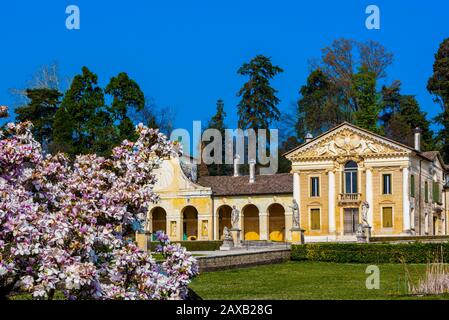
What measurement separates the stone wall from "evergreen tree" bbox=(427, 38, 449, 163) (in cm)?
3690

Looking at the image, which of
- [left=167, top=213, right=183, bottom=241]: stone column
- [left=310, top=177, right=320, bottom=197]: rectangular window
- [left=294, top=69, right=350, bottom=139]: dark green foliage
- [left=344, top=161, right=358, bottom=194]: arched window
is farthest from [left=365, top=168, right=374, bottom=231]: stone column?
[left=294, top=69, right=350, bottom=139]: dark green foliage

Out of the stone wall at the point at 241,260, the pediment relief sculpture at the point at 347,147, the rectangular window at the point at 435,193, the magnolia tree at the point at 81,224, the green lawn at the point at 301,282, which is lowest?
the green lawn at the point at 301,282

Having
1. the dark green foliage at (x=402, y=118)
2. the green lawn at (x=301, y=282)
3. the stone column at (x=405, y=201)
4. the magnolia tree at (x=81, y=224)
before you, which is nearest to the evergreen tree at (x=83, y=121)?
the stone column at (x=405, y=201)

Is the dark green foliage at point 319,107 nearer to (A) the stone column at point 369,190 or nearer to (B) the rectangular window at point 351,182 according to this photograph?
(B) the rectangular window at point 351,182

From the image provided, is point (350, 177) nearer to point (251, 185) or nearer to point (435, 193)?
point (435, 193)

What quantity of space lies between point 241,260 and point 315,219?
23.3 m

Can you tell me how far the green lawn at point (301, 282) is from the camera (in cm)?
2144

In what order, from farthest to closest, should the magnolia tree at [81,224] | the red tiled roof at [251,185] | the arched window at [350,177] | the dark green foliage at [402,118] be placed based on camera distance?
1. the dark green foliage at [402,118]
2. the red tiled roof at [251,185]
3. the arched window at [350,177]
4. the magnolia tree at [81,224]

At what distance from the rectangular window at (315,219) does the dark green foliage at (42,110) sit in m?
22.1

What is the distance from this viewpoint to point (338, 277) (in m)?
28.2

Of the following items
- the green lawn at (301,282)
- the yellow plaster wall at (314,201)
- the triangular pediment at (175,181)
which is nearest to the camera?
the green lawn at (301,282)

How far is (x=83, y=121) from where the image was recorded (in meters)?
62.7

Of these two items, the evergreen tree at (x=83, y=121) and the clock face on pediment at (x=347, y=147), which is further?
the evergreen tree at (x=83, y=121)

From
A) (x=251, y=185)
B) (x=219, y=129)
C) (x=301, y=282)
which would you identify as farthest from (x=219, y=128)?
(x=301, y=282)
